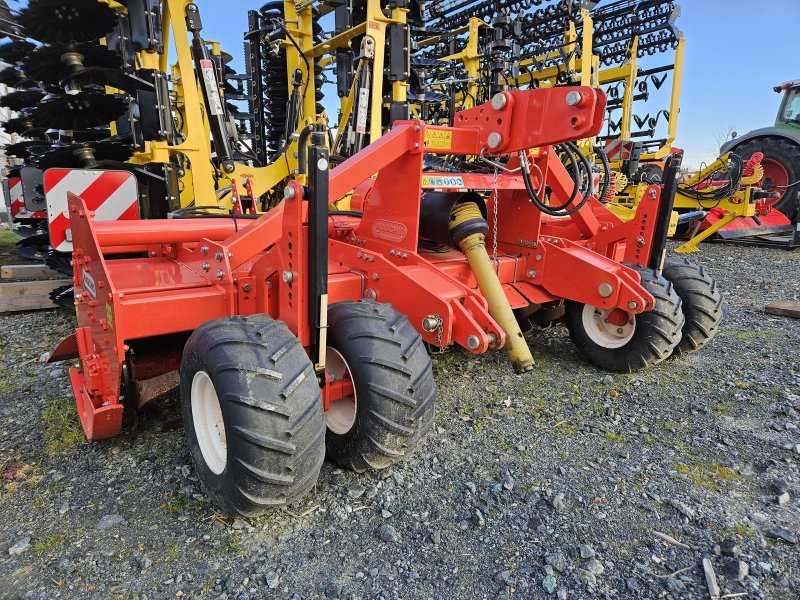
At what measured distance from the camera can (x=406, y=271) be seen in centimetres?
259

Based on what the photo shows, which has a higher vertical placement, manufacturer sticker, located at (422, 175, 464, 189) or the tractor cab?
the tractor cab

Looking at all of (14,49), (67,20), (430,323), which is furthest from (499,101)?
(14,49)

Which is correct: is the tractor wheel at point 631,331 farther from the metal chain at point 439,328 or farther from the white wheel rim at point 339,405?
the white wheel rim at point 339,405

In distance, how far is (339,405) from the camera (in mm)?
2344

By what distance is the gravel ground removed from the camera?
168 centimetres

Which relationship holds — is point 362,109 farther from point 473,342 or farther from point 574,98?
point 473,342

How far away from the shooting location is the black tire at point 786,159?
423 inches

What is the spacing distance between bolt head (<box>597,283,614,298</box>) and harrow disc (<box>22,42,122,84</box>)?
405 cm

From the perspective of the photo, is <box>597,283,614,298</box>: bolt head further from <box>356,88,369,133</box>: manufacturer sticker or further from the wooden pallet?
the wooden pallet

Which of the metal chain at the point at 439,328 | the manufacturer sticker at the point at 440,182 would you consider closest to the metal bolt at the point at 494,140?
the manufacturer sticker at the point at 440,182

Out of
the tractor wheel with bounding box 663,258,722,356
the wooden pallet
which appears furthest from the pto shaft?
the wooden pallet

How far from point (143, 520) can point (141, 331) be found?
0.74 metres

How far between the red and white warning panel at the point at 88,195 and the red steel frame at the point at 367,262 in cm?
89

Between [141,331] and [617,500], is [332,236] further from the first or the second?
[617,500]
